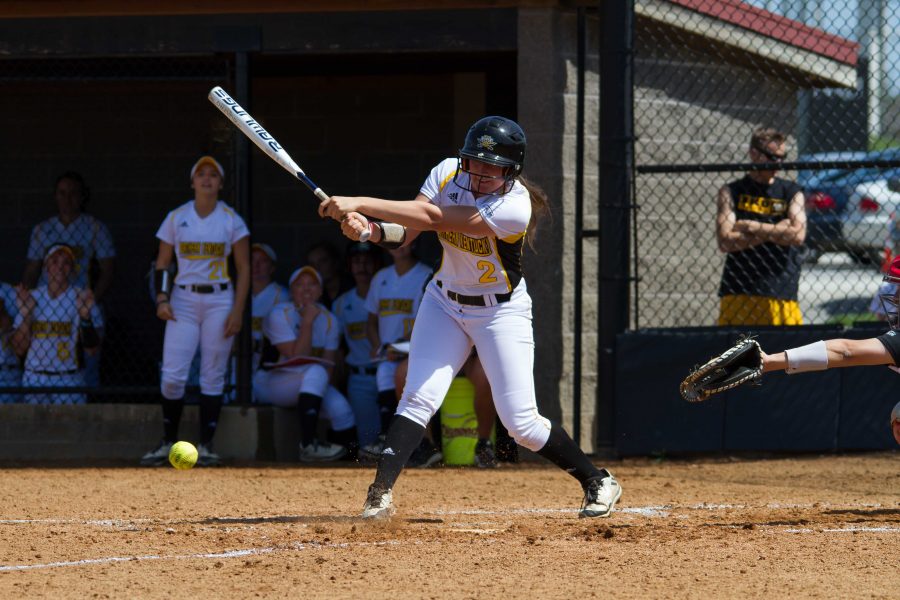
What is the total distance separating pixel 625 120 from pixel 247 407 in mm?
3039

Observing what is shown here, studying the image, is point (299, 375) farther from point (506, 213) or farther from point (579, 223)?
point (506, 213)

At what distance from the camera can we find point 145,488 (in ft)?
22.8

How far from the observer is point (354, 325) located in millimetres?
8828

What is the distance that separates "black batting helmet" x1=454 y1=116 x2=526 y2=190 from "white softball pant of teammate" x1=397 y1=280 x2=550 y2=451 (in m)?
0.59

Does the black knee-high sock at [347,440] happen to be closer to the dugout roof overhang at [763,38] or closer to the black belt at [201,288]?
the black belt at [201,288]

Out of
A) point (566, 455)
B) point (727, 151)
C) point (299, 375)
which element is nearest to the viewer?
point (566, 455)

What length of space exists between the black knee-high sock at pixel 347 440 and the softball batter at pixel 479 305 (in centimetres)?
300

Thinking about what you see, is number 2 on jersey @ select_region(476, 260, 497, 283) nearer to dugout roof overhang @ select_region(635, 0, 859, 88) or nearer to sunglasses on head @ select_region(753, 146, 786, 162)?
sunglasses on head @ select_region(753, 146, 786, 162)

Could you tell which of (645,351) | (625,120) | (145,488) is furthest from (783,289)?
(145,488)

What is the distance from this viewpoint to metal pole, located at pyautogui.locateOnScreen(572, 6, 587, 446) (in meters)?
8.19

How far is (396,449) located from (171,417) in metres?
3.18

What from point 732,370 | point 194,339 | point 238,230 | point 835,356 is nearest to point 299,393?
point 194,339

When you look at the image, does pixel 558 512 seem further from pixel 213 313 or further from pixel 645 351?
pixel 213 313

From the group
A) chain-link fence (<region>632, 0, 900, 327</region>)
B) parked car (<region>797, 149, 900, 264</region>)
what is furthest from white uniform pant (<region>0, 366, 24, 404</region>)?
parked car (<region>797, 149, 900, 264</region>)
